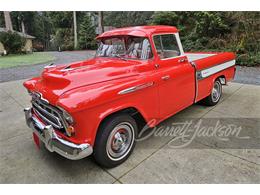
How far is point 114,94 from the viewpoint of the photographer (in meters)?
2.46

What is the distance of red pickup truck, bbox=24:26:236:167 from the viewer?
7.59 ft

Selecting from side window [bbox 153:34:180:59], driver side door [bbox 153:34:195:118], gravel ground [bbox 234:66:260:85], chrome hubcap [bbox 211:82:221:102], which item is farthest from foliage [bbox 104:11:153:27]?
driver side door [bbox 153:34:195:118]

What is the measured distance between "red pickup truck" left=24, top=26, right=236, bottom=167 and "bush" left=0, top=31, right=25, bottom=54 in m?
24.7

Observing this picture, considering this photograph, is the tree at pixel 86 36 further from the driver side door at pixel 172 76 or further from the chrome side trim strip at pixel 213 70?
the driver side door at pixel 172 76

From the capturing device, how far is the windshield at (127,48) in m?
3.24

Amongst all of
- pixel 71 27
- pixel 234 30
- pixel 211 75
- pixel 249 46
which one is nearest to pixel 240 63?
pixel 249 46

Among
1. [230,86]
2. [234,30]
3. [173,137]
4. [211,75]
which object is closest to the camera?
[173,137]

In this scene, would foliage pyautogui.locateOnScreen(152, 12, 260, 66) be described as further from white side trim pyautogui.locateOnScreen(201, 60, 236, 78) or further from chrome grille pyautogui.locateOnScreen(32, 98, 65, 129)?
chrome grille pyautogui.locateOnScreen(32, 98, 65, 129)

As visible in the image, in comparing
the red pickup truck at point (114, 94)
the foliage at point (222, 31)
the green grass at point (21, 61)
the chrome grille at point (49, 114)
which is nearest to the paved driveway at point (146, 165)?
the red pickup truck at point (114, 94)

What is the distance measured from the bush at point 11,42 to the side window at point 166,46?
25.6 metres

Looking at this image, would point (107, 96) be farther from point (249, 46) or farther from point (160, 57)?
point (249, 46)

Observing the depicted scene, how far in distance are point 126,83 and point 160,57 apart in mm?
1033

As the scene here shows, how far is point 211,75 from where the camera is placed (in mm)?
4355

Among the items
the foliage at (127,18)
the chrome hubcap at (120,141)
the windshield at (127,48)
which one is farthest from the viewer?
the foliage at (127,18)
